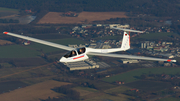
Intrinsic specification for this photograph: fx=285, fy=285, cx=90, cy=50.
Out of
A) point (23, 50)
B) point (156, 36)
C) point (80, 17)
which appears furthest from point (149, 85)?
point (80, 17)

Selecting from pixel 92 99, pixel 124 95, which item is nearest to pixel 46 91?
pixel 92 99

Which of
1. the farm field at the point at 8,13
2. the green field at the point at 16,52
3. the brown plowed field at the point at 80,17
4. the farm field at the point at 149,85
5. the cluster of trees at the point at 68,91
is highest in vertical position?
the farm field at the point at 8,13

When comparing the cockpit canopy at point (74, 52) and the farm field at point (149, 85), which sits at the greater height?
the cockpit canopy at point (74, 52)

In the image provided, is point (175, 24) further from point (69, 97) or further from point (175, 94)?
point (69, 97)

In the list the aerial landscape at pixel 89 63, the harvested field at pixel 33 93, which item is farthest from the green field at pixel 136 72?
the harvested field at pixel 33 93

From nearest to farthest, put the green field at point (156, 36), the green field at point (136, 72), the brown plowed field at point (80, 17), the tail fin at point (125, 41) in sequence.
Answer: the tail fin at point (125, 41) → the green field at point (136, 72) → the green field at point (156, 36) → the brown plowed field at point (80, 17)

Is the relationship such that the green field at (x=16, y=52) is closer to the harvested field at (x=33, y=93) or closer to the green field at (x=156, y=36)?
the harvested field at (x=33, y=93)

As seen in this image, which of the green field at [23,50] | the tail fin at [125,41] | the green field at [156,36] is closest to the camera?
Result: the tail fin at [125,41]

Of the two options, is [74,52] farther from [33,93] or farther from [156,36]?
[156,36]
